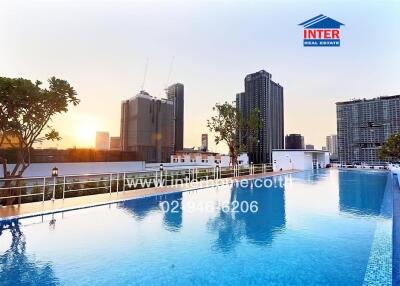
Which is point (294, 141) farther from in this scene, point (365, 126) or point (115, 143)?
point (115, 143)

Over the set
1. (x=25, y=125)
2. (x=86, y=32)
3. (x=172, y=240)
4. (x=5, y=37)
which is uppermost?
(x=86, y=32)

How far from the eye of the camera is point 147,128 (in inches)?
2955

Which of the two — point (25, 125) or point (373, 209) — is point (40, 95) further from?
point (373, 209)

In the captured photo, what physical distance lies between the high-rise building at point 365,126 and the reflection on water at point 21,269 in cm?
8138

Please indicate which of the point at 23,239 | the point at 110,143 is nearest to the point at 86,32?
the point at 23,239

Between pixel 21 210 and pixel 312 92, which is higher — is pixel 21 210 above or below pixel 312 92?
below

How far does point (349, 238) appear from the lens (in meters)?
5.40

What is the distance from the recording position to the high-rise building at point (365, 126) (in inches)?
2798

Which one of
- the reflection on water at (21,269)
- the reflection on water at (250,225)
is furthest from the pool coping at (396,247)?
the reflection on water at (21,269)

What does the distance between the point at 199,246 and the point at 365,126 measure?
283 feet

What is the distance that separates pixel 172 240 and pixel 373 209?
7.12 m

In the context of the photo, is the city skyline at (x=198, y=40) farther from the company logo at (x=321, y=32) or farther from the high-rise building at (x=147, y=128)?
the high-rise building at (x=147, y=128)

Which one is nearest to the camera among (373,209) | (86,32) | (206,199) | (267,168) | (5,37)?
(373,209)

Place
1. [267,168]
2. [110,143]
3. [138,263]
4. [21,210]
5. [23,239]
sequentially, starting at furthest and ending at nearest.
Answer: [110,143] < [267,168] < [21,210] < [23,239] < [138,263]
